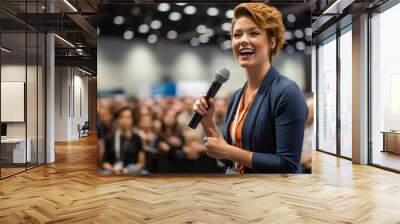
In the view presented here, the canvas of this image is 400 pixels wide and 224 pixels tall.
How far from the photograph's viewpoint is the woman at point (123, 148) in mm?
5145

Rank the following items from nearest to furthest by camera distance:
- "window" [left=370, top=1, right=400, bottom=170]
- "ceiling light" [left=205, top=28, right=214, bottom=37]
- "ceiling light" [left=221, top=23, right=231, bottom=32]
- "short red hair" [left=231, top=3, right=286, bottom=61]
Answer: "short red hair" [left=231, top=3, right=286, bottom=61]
"ceiling light" [left=221, top=23, right=231, bottom=32]
"ceiling light" [left=205, top=28, right=214, bottom=37]
"window" [left=370, top=1, right=400, bottom=170]

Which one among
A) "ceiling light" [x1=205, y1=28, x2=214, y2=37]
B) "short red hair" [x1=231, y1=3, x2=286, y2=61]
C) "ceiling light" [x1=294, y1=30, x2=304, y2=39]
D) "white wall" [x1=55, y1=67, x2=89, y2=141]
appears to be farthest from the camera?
"white wall" [x1=55, y1=67, x2=89, y2=141]

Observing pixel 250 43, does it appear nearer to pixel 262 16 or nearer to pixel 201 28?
pixel 262 16

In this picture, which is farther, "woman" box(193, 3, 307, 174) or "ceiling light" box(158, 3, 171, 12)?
"ceiling light" box(158, 3, 171, 12)

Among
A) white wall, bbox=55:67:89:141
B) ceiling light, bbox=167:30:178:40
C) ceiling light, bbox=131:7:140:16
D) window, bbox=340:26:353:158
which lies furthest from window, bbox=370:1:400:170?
white wall, bbox=55:67:89:141

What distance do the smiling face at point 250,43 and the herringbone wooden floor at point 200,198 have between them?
60.0 inches

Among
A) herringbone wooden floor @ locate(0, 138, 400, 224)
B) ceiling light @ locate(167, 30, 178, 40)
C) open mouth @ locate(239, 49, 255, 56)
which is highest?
ceiling light @ locate(167, 30, 178, 40)

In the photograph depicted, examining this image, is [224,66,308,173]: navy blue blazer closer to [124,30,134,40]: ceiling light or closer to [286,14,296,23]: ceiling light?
[286,14,296,23]: ceiling light

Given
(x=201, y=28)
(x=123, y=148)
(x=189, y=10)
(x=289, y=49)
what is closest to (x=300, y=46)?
(x=289, y=49)

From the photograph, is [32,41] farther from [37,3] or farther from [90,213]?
[90,213]

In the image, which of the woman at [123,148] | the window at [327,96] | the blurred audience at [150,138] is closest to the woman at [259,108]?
the blurred audience at [150,138]

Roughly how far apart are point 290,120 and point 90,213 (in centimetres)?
221

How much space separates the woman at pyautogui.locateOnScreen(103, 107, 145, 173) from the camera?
514 cm

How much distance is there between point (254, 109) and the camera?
3459mm
